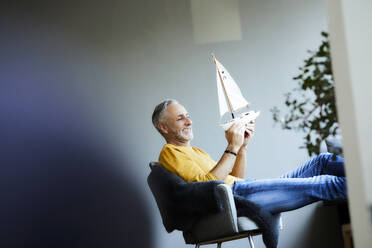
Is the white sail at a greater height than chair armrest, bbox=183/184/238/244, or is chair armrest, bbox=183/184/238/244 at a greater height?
the white sail

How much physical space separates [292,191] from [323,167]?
1.10 ft

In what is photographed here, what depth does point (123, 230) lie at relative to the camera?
3021 mm

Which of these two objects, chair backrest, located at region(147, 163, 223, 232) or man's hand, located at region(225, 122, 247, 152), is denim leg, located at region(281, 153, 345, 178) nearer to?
man's hand, located at region(225, 122, 247, 152)

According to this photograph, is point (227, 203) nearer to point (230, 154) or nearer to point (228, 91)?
point (230, 154)

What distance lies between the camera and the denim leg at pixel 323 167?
88.4 inches

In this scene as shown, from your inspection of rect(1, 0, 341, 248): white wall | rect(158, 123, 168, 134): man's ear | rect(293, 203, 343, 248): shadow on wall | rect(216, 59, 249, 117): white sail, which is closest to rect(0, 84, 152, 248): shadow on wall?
rect(1, 0, 341, 248): white wall

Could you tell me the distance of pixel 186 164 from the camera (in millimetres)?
2291

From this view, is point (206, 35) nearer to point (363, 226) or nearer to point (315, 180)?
point (315, 180)

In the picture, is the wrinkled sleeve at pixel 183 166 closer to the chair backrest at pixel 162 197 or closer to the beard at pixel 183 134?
the chair backrest at pixel 162 197

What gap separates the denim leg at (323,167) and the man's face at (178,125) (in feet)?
2.04

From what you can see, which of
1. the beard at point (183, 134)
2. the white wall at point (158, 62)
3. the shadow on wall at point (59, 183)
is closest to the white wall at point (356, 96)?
the beard at point (183, 134)

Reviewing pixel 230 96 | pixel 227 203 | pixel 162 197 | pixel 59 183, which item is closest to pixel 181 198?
pixel 162 197

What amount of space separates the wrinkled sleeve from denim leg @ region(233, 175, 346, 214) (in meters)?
0.20

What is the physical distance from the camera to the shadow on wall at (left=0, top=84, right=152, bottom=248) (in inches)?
114
